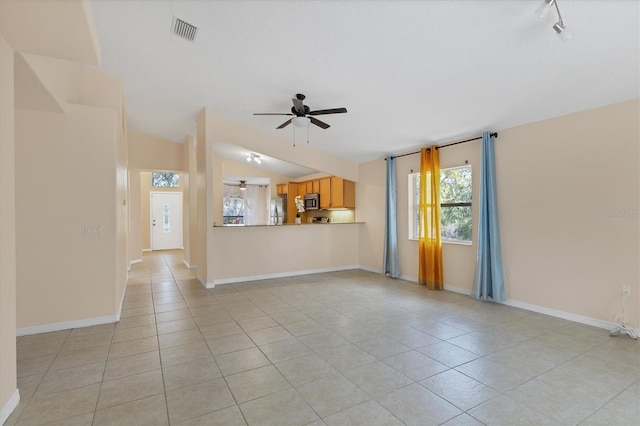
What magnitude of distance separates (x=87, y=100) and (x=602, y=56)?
19.6ft

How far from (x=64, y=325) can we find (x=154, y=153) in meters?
5.28

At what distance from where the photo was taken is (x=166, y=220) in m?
10.7

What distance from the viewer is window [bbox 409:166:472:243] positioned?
509 cm

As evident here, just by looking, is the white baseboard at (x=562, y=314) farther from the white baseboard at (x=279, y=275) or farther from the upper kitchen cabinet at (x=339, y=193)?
the upper kitchen cabinet at (x=339, y=193)

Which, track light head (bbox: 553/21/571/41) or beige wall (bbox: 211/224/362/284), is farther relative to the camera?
beige wall (bbox: 211/224/362/284)

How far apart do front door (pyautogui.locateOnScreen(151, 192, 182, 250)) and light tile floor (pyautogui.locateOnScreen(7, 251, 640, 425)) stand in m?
6.93

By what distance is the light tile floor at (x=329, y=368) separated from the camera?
6.64 ft

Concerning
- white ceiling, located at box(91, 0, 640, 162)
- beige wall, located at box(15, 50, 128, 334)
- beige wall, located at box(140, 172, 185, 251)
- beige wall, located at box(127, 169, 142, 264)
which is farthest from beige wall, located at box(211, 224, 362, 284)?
beige wall, located at box(140, 172, 185, 251)

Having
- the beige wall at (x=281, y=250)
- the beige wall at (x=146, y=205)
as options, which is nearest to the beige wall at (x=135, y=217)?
the beige wall at (x=146, y=205)

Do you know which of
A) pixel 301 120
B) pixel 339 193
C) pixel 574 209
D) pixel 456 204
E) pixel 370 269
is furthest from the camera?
pixel 339 193

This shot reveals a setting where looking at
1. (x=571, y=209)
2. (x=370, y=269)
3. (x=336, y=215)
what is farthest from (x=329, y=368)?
(x=336, y=215)

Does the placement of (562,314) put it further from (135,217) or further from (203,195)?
(135,217)

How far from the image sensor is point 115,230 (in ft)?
12.1

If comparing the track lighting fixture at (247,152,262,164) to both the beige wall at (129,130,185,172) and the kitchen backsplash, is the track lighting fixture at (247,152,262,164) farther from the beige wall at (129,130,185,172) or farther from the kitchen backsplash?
the kitchen backsplash
